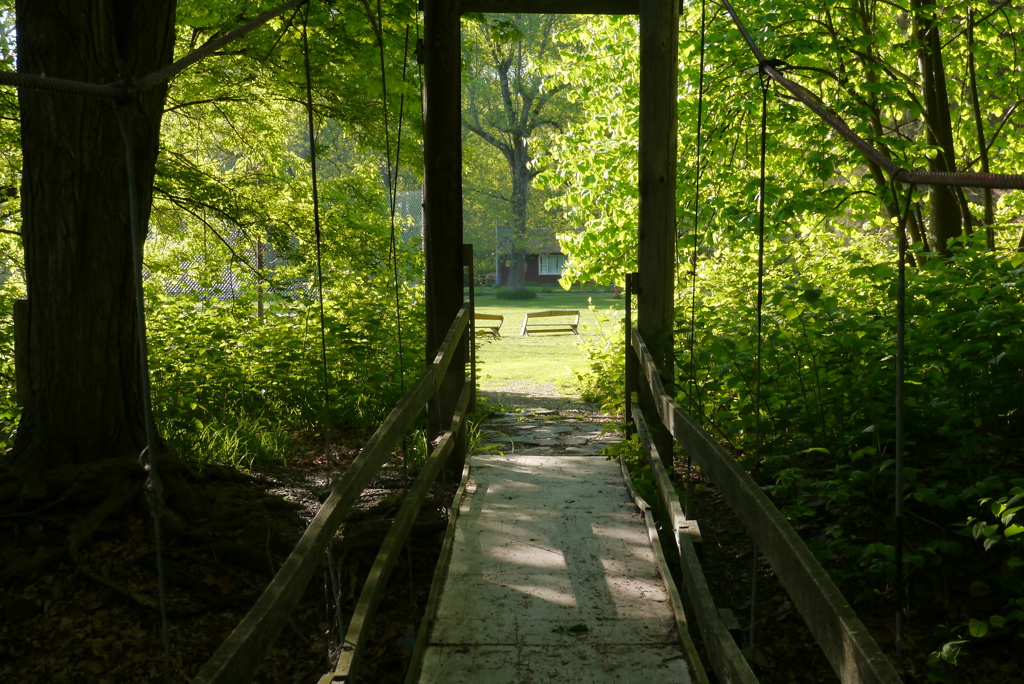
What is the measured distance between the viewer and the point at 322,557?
2250 millimetres

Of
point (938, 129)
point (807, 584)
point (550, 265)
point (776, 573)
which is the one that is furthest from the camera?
point (550, 265)

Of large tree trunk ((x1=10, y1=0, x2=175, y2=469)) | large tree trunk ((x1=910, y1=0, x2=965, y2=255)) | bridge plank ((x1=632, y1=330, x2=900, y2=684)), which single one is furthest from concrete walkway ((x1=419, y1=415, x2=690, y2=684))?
large tree trunk ((x1=910, y1=0, x2=965, y2=255))

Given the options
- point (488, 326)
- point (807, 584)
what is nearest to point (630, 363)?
point (807, 584)

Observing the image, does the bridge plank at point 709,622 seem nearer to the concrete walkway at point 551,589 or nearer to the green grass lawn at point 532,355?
the concrete walkway at point 551,589

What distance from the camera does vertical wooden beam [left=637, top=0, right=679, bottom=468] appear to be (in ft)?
16.7

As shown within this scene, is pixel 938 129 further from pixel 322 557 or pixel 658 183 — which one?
pixel 322 557

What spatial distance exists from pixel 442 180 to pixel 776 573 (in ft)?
12.1

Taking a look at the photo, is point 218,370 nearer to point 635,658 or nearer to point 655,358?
point 655,358

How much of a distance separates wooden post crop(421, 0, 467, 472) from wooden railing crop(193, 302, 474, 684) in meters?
0.99

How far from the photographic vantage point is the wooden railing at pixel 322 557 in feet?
5.27

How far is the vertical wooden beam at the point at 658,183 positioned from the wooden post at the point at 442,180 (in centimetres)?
107

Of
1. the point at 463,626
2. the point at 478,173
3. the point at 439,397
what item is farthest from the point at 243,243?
the point at 478,173

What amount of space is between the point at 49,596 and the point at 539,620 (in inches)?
81.6

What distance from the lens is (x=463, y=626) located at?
3109 mm
